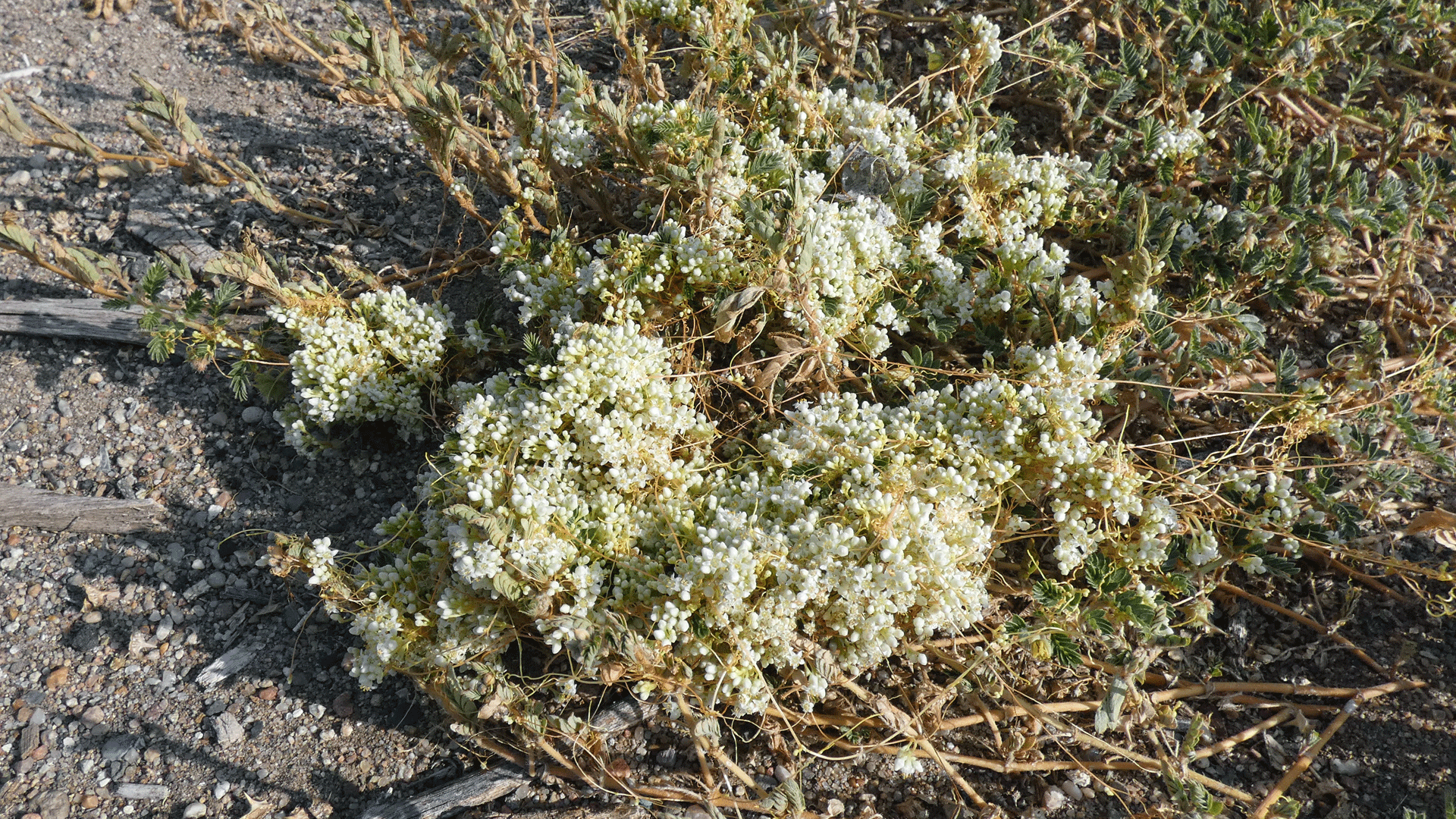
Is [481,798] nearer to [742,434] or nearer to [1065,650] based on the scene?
[742,434]

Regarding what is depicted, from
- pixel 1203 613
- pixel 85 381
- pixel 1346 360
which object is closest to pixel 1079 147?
pixel 1346 360

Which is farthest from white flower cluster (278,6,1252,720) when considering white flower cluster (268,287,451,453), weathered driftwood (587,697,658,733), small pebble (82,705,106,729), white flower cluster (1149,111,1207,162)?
small pebble (82,705,106,729)

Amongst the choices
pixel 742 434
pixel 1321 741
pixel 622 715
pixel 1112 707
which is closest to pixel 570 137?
pixel 742 434

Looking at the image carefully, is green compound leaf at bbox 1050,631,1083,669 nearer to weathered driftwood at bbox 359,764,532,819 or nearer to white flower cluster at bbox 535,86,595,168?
weathered driftwood at bbox 359,764,532,819

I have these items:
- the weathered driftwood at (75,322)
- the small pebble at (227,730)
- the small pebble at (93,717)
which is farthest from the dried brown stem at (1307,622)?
the weathered driftwood at (75,322)

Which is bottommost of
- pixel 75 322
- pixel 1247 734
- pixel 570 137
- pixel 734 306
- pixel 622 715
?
pixel 1247 734

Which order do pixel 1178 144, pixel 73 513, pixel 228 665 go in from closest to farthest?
pixel 228 665 < pixel 73 513 < pixel 1178 144

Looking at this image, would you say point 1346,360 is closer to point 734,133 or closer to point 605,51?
point 734,133
